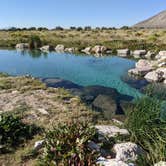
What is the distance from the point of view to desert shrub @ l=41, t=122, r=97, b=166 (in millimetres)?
8953

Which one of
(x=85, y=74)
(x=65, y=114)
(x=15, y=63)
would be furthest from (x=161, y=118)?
(x=15, y=63)

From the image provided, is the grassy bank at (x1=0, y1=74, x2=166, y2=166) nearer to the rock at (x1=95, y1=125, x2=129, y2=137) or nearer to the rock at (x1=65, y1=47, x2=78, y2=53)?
the rock at (x1=95, y1=125, x2=129, y2=137)

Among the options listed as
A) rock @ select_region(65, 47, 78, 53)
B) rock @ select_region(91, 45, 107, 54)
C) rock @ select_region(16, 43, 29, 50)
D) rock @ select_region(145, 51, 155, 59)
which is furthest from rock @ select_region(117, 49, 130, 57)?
rock @ select_region(16, 43, 29, 50)

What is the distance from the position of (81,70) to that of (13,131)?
24832 mm

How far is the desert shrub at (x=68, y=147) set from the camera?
895 centimetres

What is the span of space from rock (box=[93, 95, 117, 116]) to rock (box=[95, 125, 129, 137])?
18.8 ft

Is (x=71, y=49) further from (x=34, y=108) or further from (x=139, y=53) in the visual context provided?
(x=34, y=108)

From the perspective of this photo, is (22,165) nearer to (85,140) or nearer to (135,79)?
(85,140)

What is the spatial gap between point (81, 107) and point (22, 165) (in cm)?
628

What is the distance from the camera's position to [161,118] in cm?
1170

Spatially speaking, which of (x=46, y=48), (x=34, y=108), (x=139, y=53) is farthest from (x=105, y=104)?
(x=46, y=48)

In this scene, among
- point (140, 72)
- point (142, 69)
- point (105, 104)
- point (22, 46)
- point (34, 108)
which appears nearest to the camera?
point (34, 108)

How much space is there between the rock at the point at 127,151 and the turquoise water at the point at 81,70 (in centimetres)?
1486

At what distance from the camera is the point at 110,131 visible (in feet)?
40.8
